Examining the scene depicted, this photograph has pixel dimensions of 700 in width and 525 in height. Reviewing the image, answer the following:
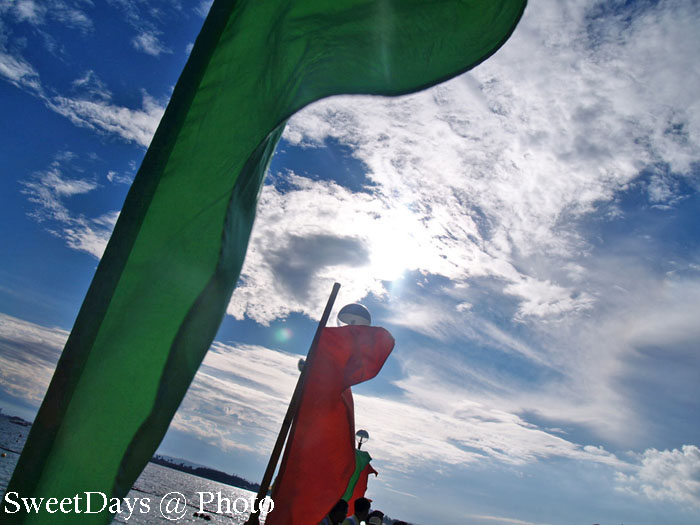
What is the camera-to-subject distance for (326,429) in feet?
19.7

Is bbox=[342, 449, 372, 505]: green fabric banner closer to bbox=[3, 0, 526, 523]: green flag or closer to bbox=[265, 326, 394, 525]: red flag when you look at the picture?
bbox=[265, 326, 394, 525]: red flag

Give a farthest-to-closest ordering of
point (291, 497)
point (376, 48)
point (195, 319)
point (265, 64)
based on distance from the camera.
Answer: point (291, 497), point (376, 48), point (265, 64), point (195, 319)

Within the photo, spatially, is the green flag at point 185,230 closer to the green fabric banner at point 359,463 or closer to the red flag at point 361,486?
the green fabric banner at point 359,463

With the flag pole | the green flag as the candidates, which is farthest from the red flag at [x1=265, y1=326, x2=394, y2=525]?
the green flag

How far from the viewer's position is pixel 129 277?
1168 millimetres

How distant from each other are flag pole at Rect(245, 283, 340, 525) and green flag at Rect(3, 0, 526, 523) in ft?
12.4

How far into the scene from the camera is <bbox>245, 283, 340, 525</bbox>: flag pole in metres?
4.71

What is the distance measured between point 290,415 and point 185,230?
4.93 m

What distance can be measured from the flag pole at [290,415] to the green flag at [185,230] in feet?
12.4

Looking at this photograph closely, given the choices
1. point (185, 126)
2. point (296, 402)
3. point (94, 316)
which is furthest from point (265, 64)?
point (296, 402)

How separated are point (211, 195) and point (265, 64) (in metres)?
0.44

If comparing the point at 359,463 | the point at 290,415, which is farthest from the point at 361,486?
the point at 290,415

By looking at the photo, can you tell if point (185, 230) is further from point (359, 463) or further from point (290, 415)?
point (359, 463)

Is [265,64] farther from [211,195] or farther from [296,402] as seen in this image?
[296,402]
